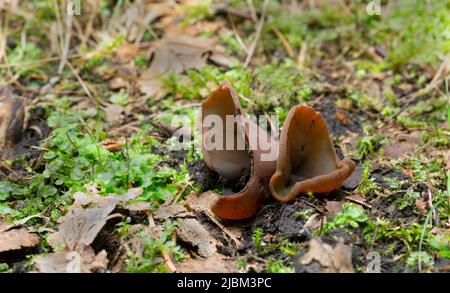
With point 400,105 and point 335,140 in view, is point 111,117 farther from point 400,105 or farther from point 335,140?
point 400,105

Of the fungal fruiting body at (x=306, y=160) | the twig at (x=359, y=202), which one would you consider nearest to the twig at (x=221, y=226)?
the fungal fruiting body at (x=306, y=160)

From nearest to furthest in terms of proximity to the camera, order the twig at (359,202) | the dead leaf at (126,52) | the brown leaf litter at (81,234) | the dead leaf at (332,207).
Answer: the brown leaf litter at (81,234)
the dead leaf at (332,207)
the twig at (359,202)
the dead leaf at (126,52)

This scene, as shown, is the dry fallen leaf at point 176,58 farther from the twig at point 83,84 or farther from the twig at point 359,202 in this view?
the twig at point 359,202

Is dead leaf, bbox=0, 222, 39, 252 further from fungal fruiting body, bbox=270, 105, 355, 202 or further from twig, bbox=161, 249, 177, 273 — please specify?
fungal fruiting body, bbox=270, 105, 355, 202

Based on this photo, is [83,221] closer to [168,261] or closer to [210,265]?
[168,261]

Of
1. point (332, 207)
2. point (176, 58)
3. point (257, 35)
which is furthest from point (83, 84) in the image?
point (332, 207)

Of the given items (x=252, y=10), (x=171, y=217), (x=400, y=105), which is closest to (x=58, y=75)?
(x=252, y=10)
